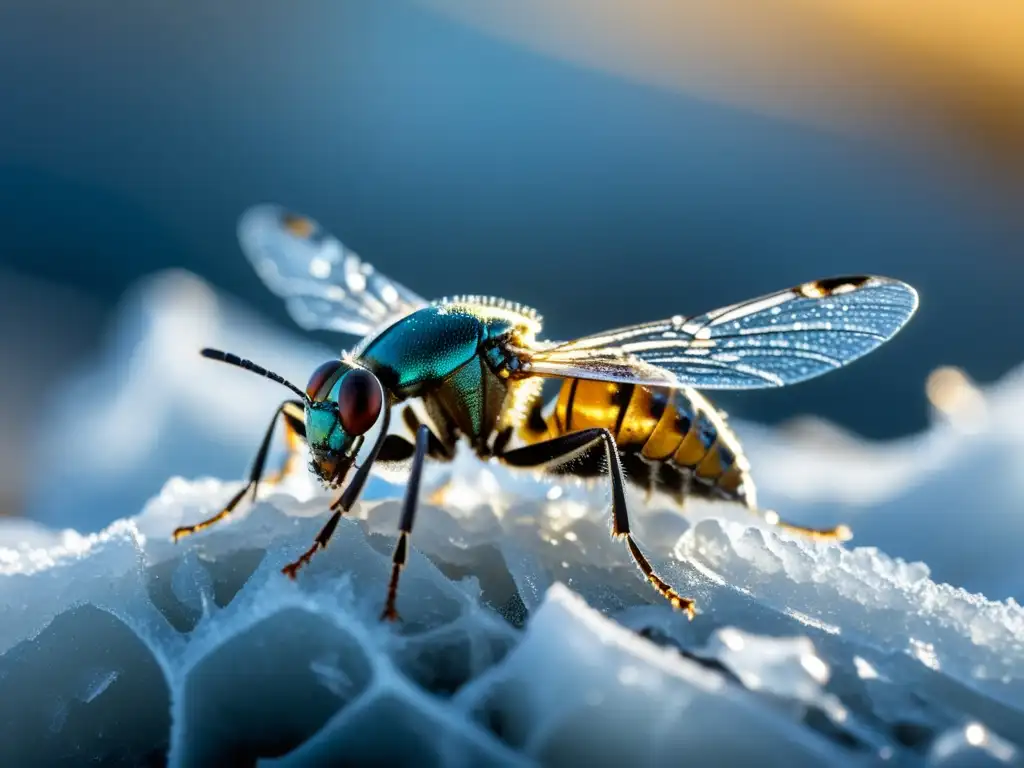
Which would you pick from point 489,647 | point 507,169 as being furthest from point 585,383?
point 507,169

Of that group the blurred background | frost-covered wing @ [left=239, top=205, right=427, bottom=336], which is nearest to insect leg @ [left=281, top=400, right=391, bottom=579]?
frost-covered wing @ [left=239, top=205, right=427, bottom=336]

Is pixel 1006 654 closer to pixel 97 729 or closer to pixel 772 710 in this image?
pixel 772 710

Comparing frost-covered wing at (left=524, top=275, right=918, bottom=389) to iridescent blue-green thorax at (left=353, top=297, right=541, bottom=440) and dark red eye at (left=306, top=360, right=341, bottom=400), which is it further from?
dark red eye at (left=306, top=360, right=341, bottom=400)

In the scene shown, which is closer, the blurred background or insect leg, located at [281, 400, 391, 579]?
insect leg, located at [281, 400, 391, 579]

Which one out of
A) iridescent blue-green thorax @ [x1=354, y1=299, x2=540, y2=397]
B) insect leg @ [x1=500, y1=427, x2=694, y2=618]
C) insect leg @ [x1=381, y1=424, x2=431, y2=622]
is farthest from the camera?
iridescent blue-green thorax @ [x1=354, y1=299, x2=540, y2=397]

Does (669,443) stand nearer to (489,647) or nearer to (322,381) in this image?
(322,381)

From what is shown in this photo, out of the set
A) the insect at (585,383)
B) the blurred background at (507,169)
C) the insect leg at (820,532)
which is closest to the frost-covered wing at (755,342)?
the insect at (585,383)
